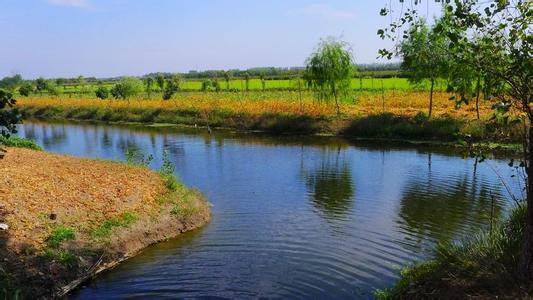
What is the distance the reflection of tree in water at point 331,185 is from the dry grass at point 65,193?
615 centimetres

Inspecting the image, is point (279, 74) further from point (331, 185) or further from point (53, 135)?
point (331, 185)

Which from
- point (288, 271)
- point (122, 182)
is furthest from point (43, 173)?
point (288, 271)

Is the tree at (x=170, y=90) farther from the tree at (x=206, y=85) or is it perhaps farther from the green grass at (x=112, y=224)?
the green grass at (x=112, y=224)

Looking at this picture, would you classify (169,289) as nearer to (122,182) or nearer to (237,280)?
(237,280)

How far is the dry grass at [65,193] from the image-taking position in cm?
1320

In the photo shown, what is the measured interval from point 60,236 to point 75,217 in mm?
1338

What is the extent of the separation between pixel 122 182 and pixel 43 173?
2.59m

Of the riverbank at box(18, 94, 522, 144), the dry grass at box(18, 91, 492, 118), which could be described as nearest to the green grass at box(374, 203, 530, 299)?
the riverbank at box(18, 94, 522, 144)

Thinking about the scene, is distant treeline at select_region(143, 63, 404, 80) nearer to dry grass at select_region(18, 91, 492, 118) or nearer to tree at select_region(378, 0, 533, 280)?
dry grass at select_region(18, 91, 492, 118)

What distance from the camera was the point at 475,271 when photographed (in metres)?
8.67

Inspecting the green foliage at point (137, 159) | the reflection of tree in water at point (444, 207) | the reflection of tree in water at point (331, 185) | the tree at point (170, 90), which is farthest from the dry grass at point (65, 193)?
the tree at point (170, 90)

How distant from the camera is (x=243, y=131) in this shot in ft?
141

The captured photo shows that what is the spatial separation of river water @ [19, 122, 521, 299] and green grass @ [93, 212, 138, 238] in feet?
3.45

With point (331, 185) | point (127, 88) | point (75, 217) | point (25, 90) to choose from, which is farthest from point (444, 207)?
point (25, 90)
